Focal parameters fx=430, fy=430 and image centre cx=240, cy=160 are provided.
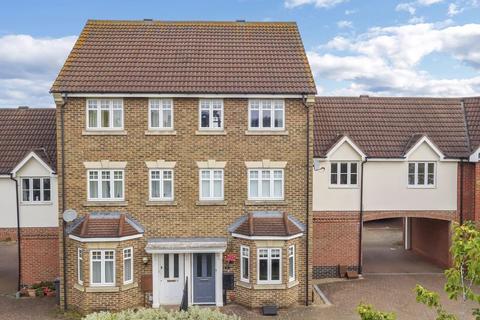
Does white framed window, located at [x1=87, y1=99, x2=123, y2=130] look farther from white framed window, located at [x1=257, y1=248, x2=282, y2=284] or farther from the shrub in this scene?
the shrub

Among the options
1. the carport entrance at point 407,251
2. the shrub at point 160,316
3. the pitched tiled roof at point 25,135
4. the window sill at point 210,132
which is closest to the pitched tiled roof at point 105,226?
the pitched tiled roof at point 25,135

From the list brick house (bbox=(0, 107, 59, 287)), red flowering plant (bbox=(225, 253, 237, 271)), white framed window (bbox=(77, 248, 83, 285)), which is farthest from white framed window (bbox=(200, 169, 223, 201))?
brick house (bbox=(0, 107, 59, 287))

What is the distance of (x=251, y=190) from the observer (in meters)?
16.6

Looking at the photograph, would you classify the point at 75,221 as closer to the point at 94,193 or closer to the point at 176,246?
the point at 94,193

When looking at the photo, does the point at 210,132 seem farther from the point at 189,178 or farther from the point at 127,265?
the point at 127,265

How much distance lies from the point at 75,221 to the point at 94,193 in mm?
1253

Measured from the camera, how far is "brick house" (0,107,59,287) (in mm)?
18047

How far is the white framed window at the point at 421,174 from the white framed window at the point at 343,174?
2634 millimetres

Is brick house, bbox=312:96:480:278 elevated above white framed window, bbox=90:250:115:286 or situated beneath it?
elevated above

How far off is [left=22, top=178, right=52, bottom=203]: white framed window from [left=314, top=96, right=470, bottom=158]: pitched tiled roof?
38.9 ft

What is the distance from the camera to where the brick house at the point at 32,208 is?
711 inches

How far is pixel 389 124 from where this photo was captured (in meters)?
21.0

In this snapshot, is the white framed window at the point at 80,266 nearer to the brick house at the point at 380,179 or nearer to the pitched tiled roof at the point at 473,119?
the brick house at the point at 380,179

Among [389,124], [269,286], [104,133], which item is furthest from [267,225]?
[389,124]
